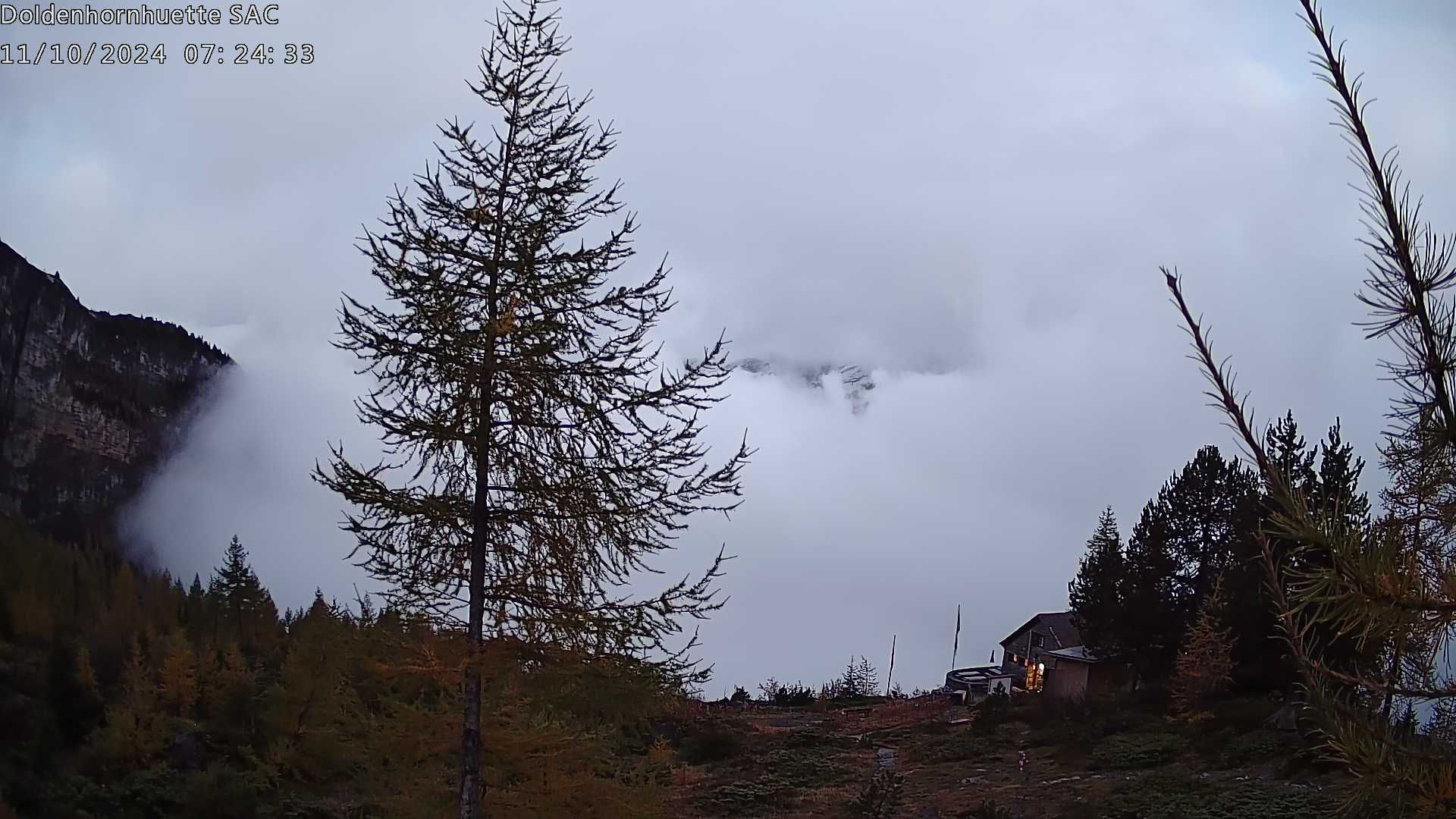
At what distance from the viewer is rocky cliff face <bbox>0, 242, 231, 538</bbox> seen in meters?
68.2

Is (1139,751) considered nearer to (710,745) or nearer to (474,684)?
(710,745)

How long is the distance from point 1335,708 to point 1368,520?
0.69 metres

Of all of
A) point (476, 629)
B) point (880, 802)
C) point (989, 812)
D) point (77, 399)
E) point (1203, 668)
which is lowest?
point (880, 802)

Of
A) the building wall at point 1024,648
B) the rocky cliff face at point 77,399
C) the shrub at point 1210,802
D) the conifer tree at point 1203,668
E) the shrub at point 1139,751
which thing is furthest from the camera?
the rocky cliff face at point 77,399

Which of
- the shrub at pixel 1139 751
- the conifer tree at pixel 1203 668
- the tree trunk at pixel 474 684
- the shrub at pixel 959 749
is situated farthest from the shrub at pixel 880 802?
the tree trunk at pixel 474 684

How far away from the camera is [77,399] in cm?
7506

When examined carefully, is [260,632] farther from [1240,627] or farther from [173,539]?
[173,539]

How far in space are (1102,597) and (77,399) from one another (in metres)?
74.8

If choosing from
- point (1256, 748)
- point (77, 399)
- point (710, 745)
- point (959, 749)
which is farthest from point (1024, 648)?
point (77, 399)

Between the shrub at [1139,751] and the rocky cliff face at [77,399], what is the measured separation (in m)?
66.3

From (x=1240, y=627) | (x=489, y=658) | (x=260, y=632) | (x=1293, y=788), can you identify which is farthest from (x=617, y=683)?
(x=260, y=632)

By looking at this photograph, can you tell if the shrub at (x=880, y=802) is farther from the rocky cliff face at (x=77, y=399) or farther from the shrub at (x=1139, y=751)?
the rocky cliff face at (x=77, y=399)

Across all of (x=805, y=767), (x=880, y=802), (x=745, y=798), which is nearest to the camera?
(x=880, y=802)

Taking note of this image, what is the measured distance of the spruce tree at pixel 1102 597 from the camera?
33.2 metres
